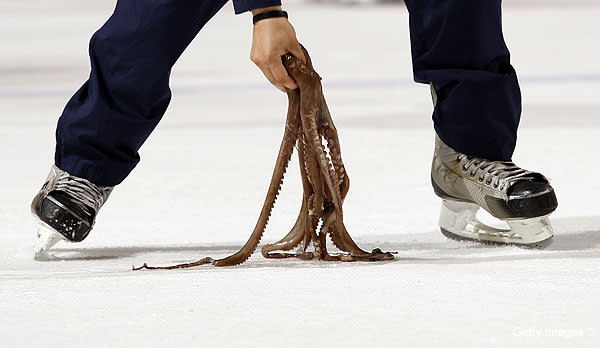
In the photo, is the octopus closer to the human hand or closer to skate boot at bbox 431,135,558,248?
the human hand

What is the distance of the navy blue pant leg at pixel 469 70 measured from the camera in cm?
233

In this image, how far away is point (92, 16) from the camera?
484 inches

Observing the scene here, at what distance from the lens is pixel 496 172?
230 centimetres

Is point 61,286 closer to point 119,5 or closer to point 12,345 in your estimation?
point 12,345

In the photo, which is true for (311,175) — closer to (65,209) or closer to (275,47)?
(275,47)

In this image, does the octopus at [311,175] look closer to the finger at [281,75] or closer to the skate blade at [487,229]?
the finger at [281,75]

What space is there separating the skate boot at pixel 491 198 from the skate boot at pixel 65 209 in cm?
58

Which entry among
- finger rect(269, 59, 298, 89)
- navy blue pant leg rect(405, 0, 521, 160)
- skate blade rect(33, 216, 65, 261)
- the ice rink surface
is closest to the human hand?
finger rect(269, 59, 298, 89)

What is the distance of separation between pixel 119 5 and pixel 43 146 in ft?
5.09

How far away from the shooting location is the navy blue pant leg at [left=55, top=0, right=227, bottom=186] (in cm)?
226

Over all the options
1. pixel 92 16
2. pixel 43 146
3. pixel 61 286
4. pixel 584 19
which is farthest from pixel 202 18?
pixel 92 16

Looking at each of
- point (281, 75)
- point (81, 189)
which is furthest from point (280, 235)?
point (281, 75)

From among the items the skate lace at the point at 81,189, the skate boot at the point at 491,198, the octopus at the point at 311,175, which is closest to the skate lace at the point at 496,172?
the skate boot at the point at 491,198

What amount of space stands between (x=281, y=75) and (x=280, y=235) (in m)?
0.51
